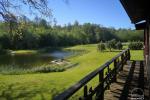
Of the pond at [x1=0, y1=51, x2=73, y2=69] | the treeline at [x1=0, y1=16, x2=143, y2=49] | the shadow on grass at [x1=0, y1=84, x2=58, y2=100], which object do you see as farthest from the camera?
the treeline at [x1=0, y1=16, x2=143, y2=49]

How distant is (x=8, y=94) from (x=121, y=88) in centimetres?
669

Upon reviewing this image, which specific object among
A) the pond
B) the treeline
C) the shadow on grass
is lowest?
the pond

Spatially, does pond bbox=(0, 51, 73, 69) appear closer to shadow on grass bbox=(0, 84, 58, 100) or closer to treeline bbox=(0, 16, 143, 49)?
treeline bbox=(0, 16, 143, 49)

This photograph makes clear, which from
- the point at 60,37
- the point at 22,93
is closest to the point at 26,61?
the point at 22,93

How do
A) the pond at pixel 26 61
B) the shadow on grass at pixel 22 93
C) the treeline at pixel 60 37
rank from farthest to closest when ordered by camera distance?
the treeline at pixel 60 37, the pond at pixel 26 61, the shadow on grass at pixel 22 93

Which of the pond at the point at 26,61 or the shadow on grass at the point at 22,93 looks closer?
the shadow on grass at the point at 22,93

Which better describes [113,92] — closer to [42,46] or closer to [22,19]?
[22,19]

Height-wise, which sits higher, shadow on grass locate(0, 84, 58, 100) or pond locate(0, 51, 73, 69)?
shadow on grass locate(0, 84, 58, 100)

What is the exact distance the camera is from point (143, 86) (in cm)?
1034

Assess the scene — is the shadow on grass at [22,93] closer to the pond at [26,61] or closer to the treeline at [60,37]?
the pond at [26,61]

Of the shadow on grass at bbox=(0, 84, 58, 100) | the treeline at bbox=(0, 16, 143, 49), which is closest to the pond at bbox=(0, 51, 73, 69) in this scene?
Answer: the treeline at bbox=(0, 16, 143, 49)

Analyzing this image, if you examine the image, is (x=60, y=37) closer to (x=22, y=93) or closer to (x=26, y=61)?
(x=26, y=61)

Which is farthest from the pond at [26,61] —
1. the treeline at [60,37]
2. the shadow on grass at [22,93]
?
the shadow on grass at [22,93]

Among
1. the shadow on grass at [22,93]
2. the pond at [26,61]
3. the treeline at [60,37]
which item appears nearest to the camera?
the shadow on grass at [22,93]
